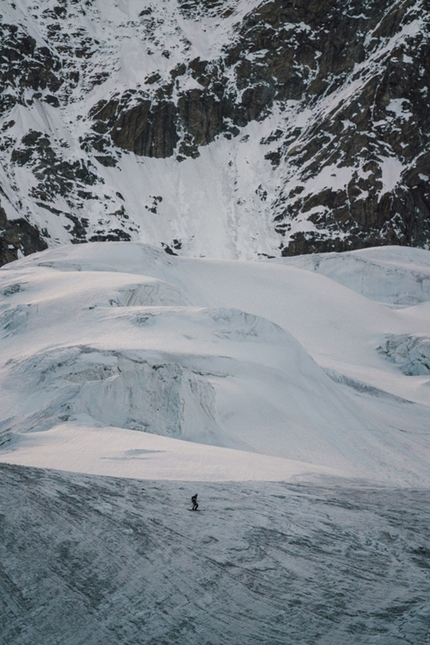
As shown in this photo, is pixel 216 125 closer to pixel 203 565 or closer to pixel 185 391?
pixel 185 391

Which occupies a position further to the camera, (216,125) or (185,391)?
(216,125)

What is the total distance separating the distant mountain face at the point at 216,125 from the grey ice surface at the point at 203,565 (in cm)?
6633

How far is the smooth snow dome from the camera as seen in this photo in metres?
10.2

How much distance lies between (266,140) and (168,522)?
3619 inches

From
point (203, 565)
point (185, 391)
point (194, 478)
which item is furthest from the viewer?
point (185, 391)

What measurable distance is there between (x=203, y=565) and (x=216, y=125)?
9563 cm

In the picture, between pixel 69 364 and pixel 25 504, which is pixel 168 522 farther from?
pixel 69 364

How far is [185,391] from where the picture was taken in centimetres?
1505

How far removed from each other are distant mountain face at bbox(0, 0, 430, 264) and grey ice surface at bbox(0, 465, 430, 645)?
218 ft

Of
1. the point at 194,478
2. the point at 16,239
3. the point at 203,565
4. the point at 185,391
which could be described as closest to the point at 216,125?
the point at 16,239

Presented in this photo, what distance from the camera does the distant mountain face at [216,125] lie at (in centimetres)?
7806

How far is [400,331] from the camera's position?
32.8m

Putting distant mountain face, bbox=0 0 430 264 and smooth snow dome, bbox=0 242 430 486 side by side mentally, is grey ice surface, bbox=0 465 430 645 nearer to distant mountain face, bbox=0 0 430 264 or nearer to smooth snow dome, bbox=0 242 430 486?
smooth snow dome, bbox=0 242 430 486

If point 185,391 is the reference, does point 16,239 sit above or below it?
above
